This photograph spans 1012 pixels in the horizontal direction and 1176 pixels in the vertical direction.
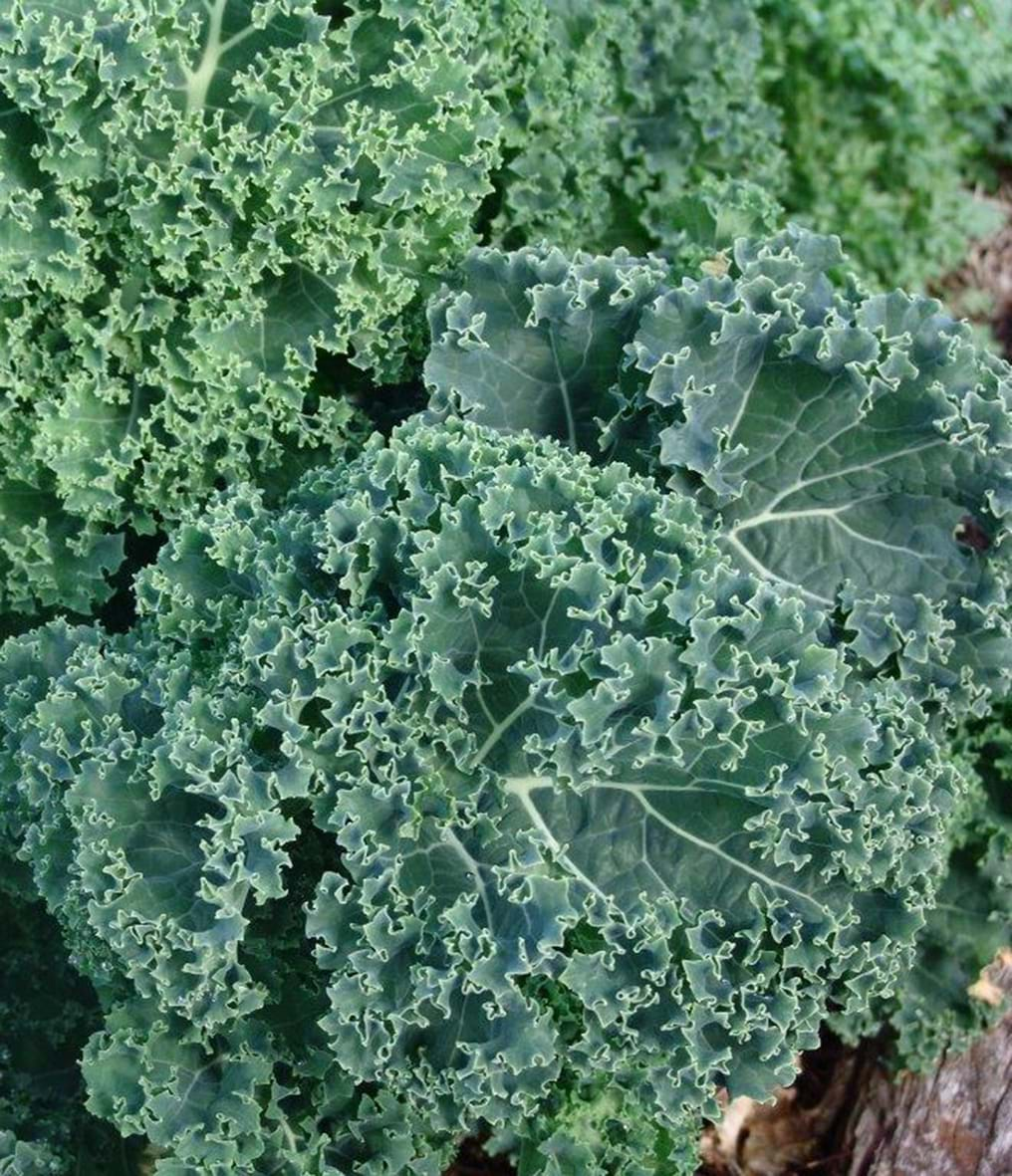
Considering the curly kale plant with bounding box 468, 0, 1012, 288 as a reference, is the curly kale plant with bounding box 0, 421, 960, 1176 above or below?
below

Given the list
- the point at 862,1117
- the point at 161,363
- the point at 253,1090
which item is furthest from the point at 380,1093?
the point at 161,363

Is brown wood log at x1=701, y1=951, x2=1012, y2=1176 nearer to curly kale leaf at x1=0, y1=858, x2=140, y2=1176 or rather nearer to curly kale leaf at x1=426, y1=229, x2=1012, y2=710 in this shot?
curly kale leaf at x1=426, y1=229, x2=1012, y2=710

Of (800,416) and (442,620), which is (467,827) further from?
(800,416)

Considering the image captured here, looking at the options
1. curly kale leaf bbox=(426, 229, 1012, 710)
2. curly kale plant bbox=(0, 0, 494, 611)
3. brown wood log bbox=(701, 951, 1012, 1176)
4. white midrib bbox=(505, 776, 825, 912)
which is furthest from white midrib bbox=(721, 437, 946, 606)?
brown wood log bbox=(701, 951, 1012, 1176)

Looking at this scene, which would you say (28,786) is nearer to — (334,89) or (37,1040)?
(37,1040)

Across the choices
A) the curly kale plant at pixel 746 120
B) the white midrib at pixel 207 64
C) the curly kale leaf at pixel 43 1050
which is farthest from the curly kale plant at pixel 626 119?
the curly kale leaf at pixel 43 1050

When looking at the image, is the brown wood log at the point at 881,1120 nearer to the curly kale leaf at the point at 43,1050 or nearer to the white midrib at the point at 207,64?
the curly kale leaf at the point at 43,1050

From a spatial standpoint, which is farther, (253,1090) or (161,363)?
(161,363)
